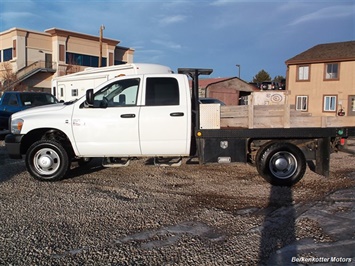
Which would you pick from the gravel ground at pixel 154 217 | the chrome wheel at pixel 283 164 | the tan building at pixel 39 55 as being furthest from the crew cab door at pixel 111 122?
the tan building at pixel 39 55

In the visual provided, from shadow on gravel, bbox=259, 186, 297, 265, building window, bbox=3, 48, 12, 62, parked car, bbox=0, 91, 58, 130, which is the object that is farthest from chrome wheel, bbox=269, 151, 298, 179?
building window, bbox=3, 48, 12, 62

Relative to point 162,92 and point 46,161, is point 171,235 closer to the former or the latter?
point 162,92

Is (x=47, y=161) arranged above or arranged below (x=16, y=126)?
below

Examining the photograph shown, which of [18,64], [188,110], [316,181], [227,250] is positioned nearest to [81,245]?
[227,250]

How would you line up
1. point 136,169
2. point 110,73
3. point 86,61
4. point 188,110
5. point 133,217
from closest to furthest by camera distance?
point 133,217 < point 188,110 < point 136,169 < point 110,73 < point 86,61

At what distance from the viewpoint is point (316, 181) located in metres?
6.95

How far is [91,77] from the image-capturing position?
1427cm

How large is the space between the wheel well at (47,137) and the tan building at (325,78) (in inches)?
953

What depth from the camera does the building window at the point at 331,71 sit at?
2993cm

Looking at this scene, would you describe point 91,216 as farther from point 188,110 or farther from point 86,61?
point 86,61

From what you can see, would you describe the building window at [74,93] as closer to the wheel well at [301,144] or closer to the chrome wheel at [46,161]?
the chrome wheel at [46,161]

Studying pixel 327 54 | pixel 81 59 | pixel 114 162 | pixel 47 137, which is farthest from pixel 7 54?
pixel 114 162

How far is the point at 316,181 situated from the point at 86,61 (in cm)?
4762

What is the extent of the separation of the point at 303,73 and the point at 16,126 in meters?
30.2
